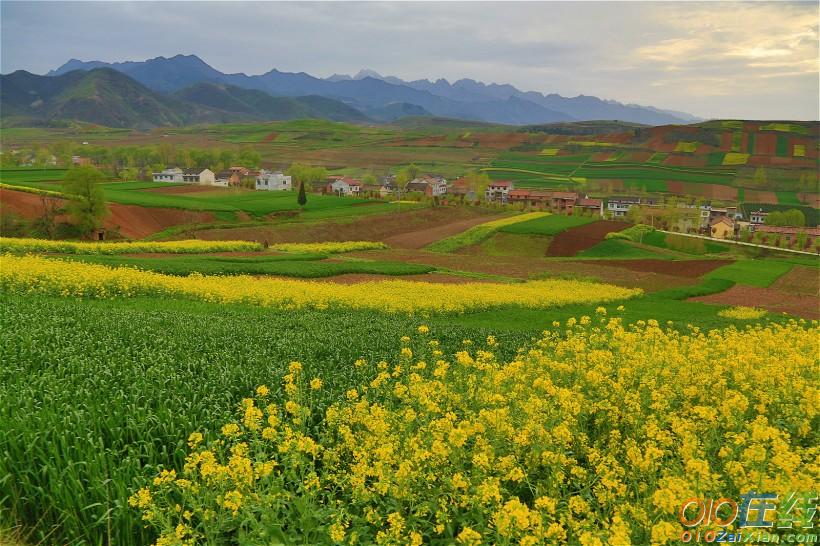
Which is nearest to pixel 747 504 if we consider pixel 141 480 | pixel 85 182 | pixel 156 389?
pixel 141 480

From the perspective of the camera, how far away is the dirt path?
245ft

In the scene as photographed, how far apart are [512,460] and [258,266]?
3654 centimetres

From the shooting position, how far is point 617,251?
7350 cm

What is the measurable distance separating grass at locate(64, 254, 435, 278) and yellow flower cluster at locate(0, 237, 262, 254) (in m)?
4.75

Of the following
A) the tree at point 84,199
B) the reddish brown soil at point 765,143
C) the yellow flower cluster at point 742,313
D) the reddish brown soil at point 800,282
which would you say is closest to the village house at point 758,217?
the reddish brown soil at point 765,143

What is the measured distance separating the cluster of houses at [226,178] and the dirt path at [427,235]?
218ft

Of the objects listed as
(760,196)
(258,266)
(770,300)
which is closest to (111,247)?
(258,266)

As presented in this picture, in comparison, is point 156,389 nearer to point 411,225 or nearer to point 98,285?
point 98,285

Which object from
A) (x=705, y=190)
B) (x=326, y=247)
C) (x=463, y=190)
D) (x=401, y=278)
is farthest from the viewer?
(x=463, y=190)

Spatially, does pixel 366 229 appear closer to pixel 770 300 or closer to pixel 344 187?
pixel 770 300

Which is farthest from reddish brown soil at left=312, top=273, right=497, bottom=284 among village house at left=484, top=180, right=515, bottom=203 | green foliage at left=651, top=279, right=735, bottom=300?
village house at left=484, top=180, right=515, bottom=203

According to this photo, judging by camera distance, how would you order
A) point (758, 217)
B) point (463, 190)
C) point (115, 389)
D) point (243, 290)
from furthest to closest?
1. point (463, 190)
2. point (758, 217)
3. point (243, 290)
4. point (115, 389)

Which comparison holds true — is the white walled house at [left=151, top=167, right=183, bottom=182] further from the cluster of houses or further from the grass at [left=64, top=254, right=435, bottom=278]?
the grass at [left=64, top=254, right=435, bottom=278]

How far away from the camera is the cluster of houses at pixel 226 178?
5468 inches
